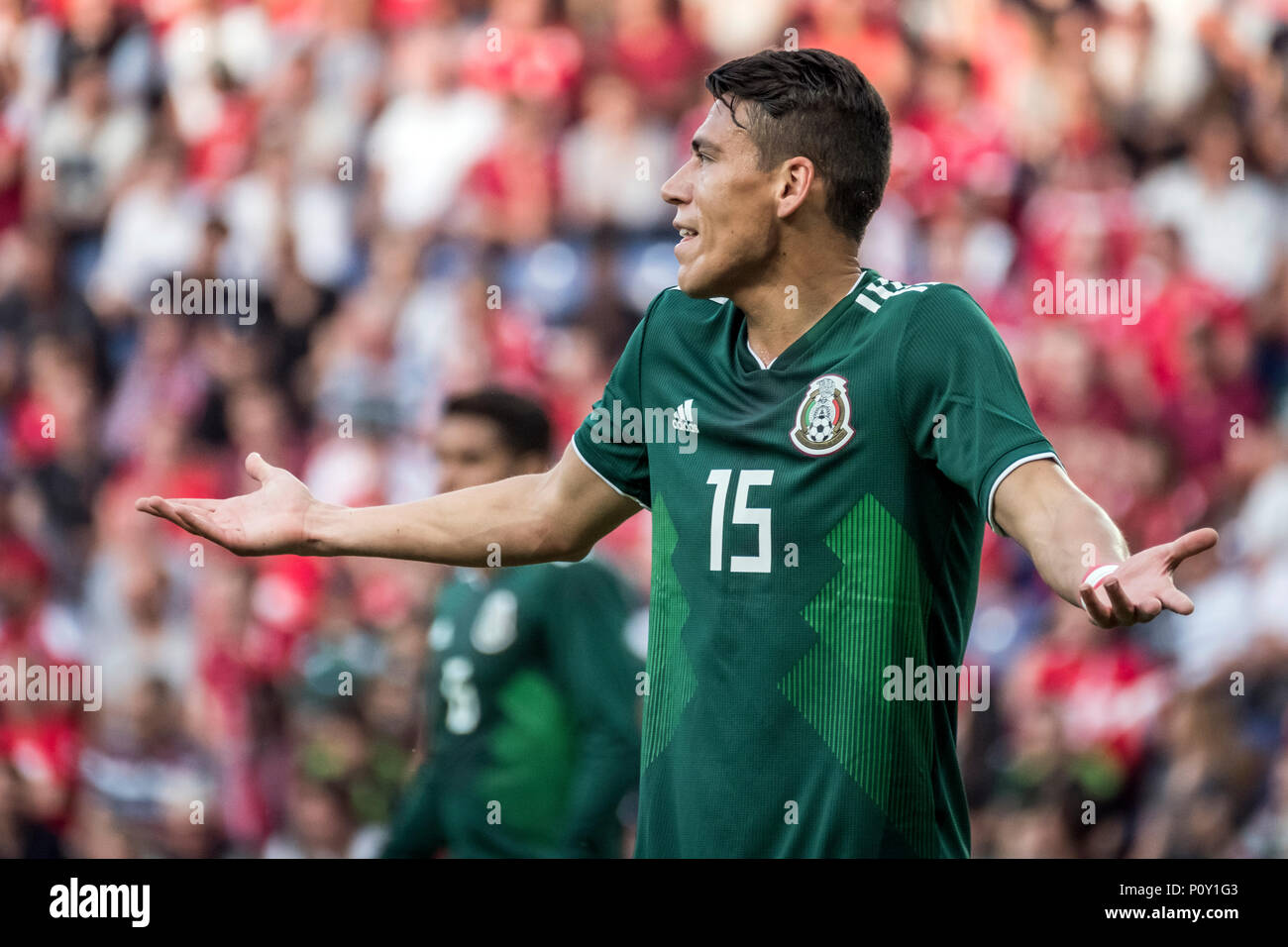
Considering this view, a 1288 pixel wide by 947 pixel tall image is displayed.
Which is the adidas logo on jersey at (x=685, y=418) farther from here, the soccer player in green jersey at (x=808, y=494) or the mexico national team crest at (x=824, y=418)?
the mexico national team crest at (x=824, y=418)

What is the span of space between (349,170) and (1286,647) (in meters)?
4.44

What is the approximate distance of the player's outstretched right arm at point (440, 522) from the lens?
108 inches

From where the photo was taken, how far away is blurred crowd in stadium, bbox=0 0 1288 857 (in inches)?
222

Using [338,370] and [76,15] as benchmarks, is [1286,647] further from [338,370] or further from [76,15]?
[76,15]

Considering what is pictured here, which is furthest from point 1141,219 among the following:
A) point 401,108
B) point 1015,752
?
point 401,108

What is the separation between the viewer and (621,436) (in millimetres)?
2705

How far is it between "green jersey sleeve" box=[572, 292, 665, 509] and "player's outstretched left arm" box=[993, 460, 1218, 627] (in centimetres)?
73

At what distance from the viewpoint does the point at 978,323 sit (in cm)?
233

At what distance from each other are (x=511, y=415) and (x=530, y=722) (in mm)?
963

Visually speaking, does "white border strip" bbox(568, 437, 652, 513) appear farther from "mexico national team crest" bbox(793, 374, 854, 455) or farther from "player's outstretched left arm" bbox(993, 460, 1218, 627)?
"player's outstretched left arm" bbox(993, 460, 1218, 627)

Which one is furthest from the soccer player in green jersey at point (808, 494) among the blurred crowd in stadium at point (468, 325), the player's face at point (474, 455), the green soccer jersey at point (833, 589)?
the blurred crowd in stadium at point (468, 325)

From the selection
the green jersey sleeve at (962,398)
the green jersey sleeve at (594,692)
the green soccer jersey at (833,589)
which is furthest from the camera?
the green jersey sleeve at (594,692)

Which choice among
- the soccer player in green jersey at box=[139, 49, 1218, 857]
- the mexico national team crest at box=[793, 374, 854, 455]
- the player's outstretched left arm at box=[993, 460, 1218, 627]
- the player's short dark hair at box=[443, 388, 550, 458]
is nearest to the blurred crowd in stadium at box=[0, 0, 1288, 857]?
the player's short dark hair at box=[443, 388, 550, 458]

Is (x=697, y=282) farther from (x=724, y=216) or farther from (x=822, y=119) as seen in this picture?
(x=822, y=119)
